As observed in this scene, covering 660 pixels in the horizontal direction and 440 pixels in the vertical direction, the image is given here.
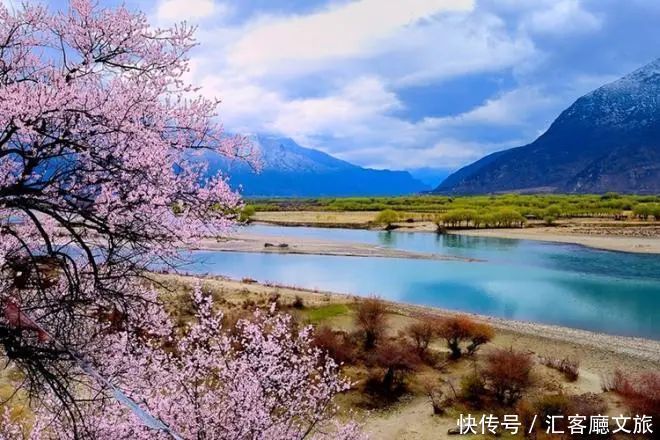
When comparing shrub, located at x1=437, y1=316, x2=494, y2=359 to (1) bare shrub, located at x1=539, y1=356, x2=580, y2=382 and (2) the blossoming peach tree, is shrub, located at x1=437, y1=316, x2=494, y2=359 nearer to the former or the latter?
(1) bare shrub, located at x1=539, y1=356, x2=580, y2=382

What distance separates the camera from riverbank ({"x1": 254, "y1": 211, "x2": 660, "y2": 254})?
5737 centimetres

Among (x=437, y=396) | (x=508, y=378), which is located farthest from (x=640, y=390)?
(x=437, y=396)

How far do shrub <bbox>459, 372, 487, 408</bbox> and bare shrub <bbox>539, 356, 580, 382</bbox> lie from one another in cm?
323

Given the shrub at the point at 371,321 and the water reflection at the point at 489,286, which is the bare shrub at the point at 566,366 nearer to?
the shrub at the point at 371,321

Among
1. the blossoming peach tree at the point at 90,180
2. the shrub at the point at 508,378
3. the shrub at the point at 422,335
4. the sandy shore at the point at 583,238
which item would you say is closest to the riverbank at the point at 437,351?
the shrub at the point at 508,378

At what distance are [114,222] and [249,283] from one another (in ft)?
97.2

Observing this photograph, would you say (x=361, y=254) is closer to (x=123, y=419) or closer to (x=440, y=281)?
(x=440, y=281)

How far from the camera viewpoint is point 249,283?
3412 centimetres

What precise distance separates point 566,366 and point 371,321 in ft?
21.7

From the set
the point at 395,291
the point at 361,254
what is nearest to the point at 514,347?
the point at 395,291

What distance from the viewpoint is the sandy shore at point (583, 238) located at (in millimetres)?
54006

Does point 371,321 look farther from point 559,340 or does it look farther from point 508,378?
point 559,340

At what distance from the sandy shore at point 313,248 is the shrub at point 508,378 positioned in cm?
3233

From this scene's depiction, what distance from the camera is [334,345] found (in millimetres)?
19125
